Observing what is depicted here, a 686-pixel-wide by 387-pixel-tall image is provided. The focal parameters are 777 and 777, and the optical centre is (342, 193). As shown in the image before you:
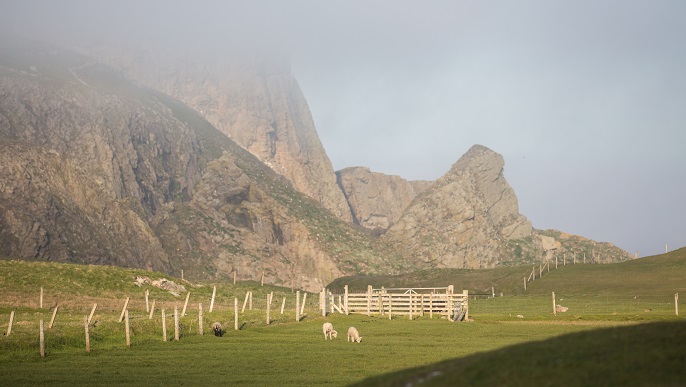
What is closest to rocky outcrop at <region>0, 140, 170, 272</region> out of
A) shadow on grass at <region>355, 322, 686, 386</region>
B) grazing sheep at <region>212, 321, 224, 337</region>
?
grazing sheep at <region>212, 321, 224, 337</region>

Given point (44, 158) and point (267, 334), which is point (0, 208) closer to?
point (44, 158)

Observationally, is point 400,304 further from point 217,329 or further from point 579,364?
point 579,364

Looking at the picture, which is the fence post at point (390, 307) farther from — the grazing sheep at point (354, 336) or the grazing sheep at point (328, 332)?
the grazing sheep at point (354, 336)

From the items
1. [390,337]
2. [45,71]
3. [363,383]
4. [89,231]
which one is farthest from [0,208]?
[363,383]

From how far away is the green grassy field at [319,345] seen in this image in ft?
53.5

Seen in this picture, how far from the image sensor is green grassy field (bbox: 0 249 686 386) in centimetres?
1630

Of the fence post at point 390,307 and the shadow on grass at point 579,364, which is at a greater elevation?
the fence post at point 390,307

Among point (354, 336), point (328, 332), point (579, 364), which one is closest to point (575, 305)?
point (328, 332)

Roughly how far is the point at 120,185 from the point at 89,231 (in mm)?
37076

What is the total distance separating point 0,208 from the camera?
131 metres

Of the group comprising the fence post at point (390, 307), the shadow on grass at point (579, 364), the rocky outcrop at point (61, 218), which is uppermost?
the rocky outcrop at point (61, 218)

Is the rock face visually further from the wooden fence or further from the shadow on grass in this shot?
the shadow on grass

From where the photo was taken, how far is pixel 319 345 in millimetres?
42969

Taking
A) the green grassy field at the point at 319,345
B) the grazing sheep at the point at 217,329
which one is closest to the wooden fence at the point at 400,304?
the green grassy field at the point at 319,345
